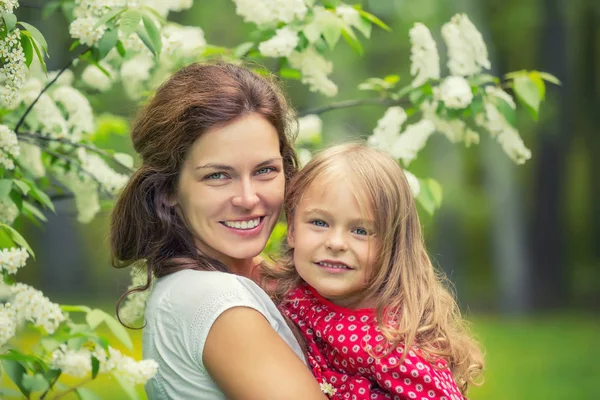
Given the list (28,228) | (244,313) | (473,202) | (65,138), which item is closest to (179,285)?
(244,313)

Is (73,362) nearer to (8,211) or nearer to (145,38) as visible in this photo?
(8,211)

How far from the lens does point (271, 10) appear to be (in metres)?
3.71

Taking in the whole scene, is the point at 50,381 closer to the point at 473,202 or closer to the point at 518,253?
the point at 518,253

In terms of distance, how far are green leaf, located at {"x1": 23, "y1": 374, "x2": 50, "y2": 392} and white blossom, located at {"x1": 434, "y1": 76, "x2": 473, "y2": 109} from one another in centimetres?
184

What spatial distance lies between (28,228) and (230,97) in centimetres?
2014

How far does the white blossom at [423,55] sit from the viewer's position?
12.1 ft

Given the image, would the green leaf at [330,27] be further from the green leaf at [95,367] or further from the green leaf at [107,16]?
the green leaf at [95,367]

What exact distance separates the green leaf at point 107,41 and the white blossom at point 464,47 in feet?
4.28

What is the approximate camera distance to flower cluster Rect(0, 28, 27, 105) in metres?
2.59

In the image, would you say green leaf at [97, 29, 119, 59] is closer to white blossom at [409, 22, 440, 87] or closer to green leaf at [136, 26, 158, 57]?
green leaf at [136, 26, 158, 57]

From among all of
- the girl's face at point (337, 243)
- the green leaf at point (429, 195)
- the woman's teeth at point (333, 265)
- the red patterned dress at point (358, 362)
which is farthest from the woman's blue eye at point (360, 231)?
the green leaf at point (429, 195)

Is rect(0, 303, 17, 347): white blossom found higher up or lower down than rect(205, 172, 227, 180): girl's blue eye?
lower down

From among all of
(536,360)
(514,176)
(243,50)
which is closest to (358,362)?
(243,50)

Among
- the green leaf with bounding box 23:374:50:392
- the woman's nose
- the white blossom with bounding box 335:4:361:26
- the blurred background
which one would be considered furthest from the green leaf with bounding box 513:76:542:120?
the blurred background
